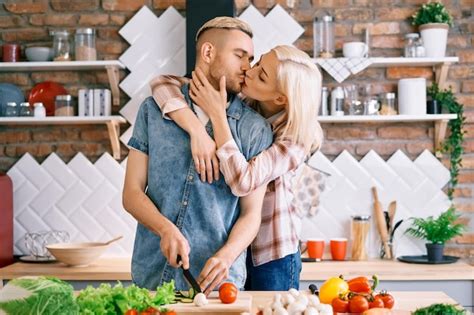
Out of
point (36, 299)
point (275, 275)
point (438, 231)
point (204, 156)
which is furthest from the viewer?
point (438, 231)

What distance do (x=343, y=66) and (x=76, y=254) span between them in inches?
72.4

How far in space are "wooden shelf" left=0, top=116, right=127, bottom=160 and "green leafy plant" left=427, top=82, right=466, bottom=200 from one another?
1.85 m

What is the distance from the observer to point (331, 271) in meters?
3.93

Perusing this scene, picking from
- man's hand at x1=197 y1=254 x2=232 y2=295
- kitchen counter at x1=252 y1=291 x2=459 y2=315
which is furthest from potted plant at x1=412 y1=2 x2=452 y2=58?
man's hand at x1=197 y1=254 x2=232 y2=295

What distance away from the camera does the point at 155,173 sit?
246cm

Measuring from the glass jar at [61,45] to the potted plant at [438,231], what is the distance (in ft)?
7.44

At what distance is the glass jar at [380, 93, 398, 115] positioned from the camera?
4426 millimetres

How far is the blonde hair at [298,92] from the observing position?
8.05 feet

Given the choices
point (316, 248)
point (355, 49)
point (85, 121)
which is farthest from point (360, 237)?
point (85, 121)

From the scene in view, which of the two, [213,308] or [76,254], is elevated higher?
[213,308]

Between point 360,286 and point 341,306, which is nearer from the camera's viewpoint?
point 341,306

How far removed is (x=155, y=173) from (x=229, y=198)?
9.9 inches

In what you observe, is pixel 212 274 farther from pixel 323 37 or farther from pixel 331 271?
pixel 323 37

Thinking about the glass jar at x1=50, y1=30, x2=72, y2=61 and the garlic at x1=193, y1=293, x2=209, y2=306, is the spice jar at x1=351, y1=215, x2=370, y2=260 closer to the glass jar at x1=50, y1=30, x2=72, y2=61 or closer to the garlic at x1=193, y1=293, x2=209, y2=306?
the glass jar at x1=50, y1=30, x2=72, y2=61
